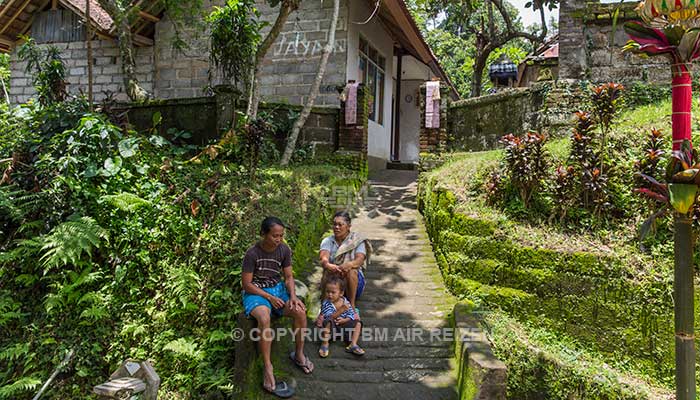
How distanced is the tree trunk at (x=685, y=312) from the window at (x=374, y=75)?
9.89 m

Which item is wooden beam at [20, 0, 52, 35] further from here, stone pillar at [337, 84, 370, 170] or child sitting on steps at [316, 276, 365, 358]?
child sitting on steps at [316, 276, 365, 358]

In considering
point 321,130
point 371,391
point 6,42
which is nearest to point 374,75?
point 321,130

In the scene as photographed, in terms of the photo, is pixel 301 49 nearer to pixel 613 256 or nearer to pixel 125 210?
pixel 125 210

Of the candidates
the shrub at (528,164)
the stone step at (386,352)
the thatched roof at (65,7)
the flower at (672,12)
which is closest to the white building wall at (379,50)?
the thatched roof at (65,7)

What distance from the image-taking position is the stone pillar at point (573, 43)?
31.0 ft

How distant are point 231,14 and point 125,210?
5332 mm

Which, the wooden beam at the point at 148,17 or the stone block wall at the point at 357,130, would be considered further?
the wooden beam at the point at 148,17

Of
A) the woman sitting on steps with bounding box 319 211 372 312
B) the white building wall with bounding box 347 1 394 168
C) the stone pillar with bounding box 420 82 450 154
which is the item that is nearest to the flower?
the woman sitting on steps with bounding box 319 211 372 312

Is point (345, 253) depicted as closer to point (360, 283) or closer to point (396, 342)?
point (360, 283)

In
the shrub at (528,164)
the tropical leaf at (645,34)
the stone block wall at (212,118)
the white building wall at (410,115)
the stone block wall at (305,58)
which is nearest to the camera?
the tropical leaf at (645,34)

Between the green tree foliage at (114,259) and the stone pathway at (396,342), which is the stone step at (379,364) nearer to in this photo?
the stone pathway at (396,342)

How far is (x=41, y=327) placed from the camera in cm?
509

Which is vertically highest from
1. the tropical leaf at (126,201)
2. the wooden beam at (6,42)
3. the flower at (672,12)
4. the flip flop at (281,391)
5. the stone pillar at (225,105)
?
the wooden beam at (6,42)

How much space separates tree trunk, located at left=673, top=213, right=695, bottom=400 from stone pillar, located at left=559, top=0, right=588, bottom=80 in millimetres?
7709
